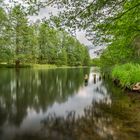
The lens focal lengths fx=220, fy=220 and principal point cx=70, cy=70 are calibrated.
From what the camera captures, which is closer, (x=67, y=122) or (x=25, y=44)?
(x=67, y=122)

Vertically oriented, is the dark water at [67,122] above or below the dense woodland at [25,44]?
below

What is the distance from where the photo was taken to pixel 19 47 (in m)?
66.6

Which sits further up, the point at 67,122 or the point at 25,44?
the point at 25,44

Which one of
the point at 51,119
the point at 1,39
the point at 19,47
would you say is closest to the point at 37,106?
the point at 51,119

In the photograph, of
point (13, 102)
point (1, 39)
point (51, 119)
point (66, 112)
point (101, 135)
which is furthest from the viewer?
point (1, 39)

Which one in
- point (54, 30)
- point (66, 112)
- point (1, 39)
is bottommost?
point (66, 112)

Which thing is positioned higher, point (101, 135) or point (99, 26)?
point (99, 26)

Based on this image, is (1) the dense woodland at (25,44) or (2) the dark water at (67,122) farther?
(1) the dense woodland at (25,44)

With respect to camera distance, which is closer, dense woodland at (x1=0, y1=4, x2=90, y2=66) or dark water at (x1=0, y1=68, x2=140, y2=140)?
dark water at (x1=0, y1=68, x2=140, y2=140)

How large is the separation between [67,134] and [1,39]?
53.7 metres

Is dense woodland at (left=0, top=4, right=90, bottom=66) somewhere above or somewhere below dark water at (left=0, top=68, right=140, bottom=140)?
above

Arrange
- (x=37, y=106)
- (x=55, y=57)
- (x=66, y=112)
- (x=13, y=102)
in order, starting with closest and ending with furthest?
1. (x=66, y=112)
2. (x=37, y=106)
3. (x=13, y=102)
4. (x=55, y=57)

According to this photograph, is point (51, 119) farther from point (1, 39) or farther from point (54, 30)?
point (1, 39)

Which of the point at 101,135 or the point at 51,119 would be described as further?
the point at 51,119
